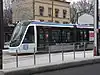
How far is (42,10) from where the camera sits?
52.5 meters

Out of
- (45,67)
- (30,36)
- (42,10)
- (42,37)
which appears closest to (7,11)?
(42,10)

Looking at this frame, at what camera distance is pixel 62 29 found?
2803 centimetres

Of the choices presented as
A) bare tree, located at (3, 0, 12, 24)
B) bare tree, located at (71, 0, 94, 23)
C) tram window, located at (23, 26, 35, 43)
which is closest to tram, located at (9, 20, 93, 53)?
tram window, located at (23, 26, 35, 43)

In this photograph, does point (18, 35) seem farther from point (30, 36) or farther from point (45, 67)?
point (45, 67)

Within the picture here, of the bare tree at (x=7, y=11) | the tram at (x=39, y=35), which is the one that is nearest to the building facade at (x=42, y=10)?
the bare tree at (x=7, y=11)

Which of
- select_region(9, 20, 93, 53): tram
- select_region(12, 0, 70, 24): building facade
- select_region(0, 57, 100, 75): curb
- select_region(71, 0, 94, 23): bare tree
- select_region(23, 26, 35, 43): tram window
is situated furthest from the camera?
select_region(71, 0, 94, 23): bare tree

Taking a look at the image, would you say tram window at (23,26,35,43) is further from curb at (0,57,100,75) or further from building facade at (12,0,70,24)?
building facade at (12,0,70,24)

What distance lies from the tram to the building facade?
22.3 meters

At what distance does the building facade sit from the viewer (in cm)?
5156

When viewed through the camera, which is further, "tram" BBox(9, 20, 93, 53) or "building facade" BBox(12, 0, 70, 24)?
"building facade" BBox(12, 0, 70, 24)

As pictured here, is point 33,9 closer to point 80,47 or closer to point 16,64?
point 80,47

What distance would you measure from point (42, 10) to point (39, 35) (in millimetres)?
27826

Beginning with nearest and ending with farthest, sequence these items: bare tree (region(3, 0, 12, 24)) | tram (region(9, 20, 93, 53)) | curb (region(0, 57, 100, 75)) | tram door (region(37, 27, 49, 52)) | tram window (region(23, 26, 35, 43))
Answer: curb (region(0, 57, 100, 75)), tram (region(9, 20, 93, 53)), tram window (region(23, 26, 35, 43)), tram door (region(37, 27, 49, 52)), bare tree (region(3, 0, 12, 24))

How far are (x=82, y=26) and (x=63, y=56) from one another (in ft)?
44.3
